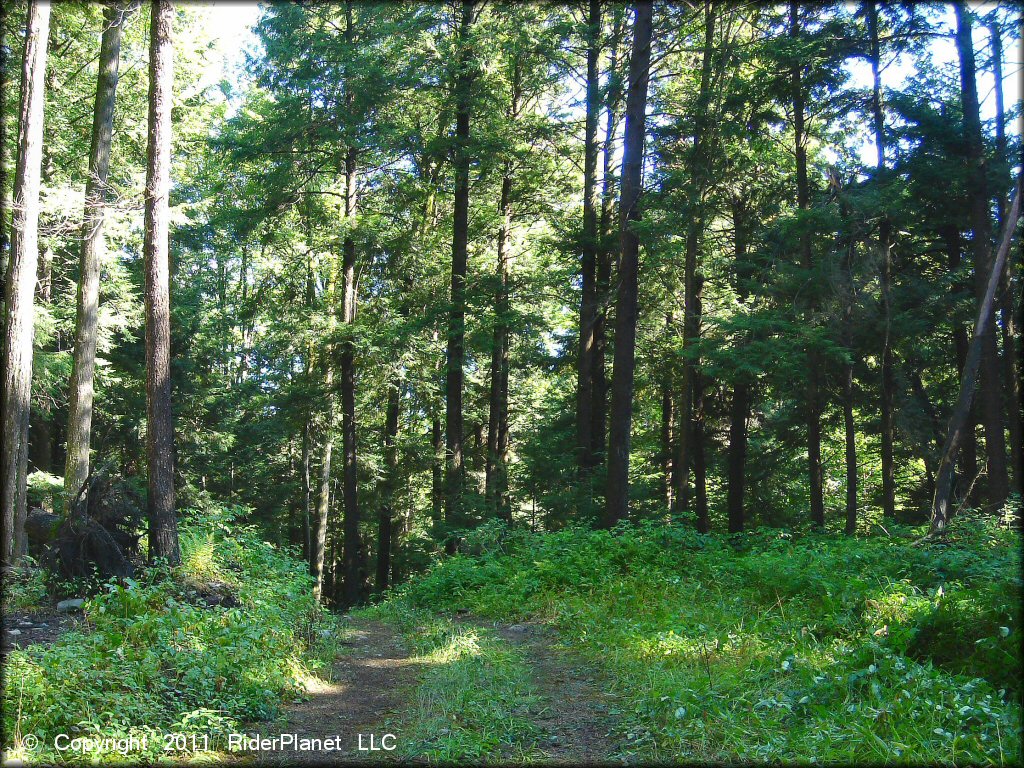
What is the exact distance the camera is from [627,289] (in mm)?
12336

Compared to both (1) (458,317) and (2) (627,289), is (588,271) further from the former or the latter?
(2) (627,289)

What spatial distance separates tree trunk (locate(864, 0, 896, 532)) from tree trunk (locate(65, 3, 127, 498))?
1485 cm

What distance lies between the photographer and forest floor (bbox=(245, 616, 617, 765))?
458cm

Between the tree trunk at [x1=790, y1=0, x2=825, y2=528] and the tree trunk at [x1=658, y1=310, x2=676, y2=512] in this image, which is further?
the tree trunk at [x1=658, y1=310, x2=676, y2=512]

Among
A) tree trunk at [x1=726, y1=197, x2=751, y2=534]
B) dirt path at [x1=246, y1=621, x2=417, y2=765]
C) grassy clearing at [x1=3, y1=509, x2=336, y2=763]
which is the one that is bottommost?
dirt path at [x1=246, y1=621, x2=417, y2=765]

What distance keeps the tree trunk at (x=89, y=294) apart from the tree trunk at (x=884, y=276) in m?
14.9

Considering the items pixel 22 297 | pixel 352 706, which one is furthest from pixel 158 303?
pixel 352 706

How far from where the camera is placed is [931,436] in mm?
14672

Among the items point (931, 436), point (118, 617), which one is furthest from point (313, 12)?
point (931, 436)

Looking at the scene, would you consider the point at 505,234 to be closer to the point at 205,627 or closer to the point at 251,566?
the point at 251,566

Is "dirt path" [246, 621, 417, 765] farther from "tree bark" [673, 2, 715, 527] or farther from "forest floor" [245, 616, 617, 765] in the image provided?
"tree bark" [673, 2, 715, 527]

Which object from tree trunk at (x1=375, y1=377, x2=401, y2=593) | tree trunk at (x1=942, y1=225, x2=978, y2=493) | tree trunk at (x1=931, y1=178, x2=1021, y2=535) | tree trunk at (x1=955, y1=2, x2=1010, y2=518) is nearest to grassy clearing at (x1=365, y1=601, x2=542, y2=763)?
tree trunk at (x1=931, y1=178, x2=1021, y2=535)

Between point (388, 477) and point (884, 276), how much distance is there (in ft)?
48.1

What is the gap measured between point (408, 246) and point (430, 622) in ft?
36.5
